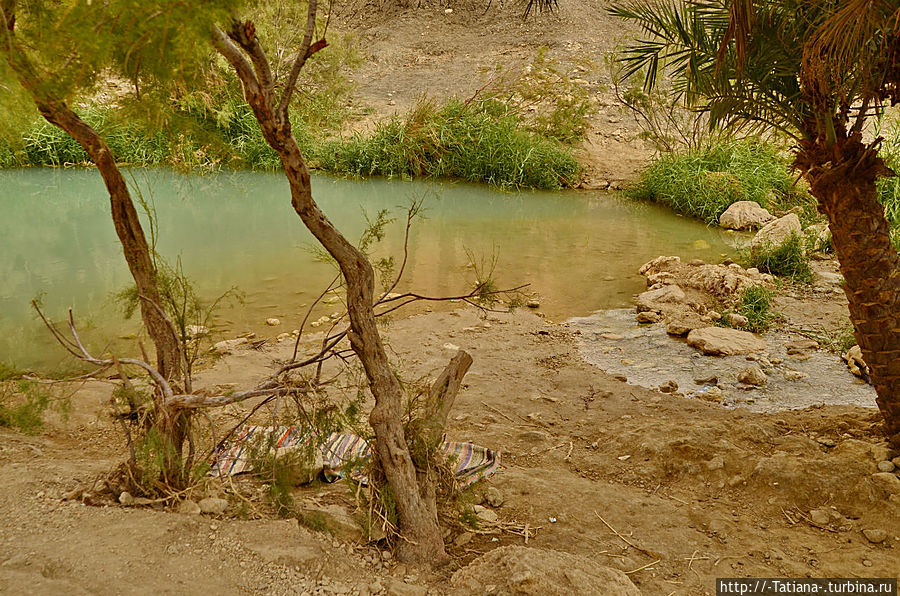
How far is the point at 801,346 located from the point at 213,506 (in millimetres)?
4854

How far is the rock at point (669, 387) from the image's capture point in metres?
5.07

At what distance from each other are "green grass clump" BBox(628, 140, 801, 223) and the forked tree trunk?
275 inches

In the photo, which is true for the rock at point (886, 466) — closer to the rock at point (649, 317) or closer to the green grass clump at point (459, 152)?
the rock at point (649, 317)

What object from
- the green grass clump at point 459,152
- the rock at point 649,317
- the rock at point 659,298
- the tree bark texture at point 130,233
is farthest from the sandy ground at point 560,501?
the green grass clump at point 459,152

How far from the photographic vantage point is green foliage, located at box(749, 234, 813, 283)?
755 cm

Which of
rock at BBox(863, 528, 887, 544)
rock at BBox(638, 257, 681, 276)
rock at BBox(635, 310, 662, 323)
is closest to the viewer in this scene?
rock at BBox(863, 528, 887, 544)

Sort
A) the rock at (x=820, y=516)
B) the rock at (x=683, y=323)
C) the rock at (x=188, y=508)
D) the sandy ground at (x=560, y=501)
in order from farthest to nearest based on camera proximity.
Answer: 1. the rock at (x=683, y=323)
2. the rock at (x=820, y=516)
3. the rock at (x=188, y=508)
4. the sandy ground at (x=560, y=501)

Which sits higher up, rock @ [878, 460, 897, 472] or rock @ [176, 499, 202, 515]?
rock @ [878, 460, 897, 472]

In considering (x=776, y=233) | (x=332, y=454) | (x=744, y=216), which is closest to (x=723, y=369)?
(x=332, y=454)

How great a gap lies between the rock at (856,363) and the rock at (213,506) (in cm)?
449

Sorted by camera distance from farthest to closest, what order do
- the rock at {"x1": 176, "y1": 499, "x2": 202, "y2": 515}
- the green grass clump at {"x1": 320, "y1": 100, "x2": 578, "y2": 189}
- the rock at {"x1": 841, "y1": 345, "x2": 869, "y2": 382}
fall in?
the green grass clump at {"x1": 320, "y1": 100, "x2": 578, "y2": 189} → the rock at {"x1": 841, "y1": 345, "x2": 869, "y2": 382} → the rock at {"x1": 176, "y1": 499, "x2": 202, "y2": 515}

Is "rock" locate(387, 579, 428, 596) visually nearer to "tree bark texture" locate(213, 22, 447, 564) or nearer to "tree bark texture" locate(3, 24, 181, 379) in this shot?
"tree bark texture" locate(213, 22, 447, 564)

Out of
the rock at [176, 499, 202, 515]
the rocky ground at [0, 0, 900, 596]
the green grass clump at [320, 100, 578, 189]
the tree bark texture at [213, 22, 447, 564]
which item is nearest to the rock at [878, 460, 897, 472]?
the rocky ground at [0, 0, 900, 596]

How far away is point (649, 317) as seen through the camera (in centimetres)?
643
